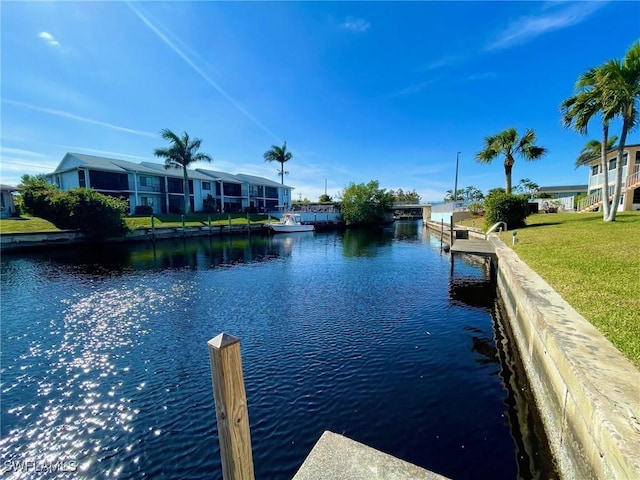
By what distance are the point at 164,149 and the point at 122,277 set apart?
32392mm

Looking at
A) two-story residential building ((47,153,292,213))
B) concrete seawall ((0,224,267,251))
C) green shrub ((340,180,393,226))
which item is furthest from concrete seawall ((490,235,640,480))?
green shrub ((340,180,393,226))

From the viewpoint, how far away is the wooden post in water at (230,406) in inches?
77.5

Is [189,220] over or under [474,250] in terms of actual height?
over

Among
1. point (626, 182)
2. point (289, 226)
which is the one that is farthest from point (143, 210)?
point (626, 182)

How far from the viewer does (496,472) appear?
367 centimetres

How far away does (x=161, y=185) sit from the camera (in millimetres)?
46562

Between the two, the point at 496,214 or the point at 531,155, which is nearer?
the point at 496,214

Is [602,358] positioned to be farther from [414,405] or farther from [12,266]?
[12,266]

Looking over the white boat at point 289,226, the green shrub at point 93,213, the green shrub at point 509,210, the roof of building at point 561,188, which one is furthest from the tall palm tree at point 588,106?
the roof of building at point 561,188

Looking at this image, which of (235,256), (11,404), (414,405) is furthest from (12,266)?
(414,405)

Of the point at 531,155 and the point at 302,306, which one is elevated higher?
the point at 531,155

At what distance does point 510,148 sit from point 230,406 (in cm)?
3149

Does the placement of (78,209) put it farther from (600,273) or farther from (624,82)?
(624,82)

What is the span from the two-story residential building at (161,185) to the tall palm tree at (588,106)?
142ft
